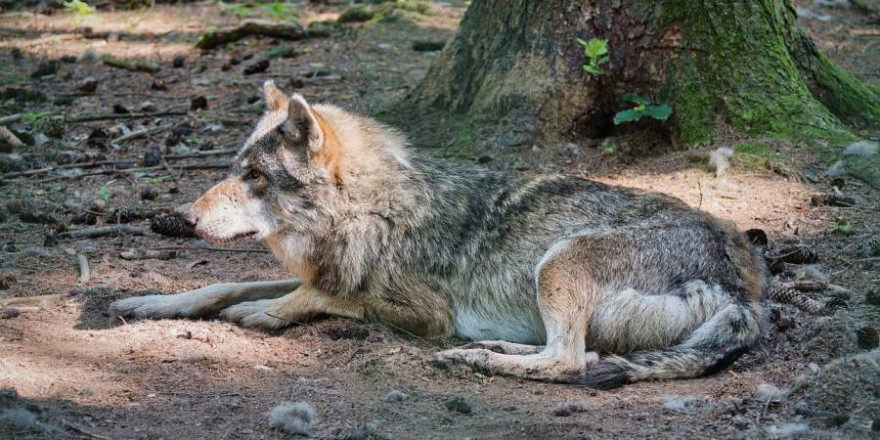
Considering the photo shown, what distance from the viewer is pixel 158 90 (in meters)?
10.9

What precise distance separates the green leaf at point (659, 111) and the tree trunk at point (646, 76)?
0.51ft

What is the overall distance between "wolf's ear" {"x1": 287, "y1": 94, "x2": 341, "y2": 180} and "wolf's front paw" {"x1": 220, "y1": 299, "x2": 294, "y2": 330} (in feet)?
3.00

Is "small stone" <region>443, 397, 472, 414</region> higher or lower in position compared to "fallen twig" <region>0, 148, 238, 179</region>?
higher

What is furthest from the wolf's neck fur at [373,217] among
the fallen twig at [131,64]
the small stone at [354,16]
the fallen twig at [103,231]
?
the small stone at [354,16]

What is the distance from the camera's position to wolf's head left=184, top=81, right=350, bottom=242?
5660 mm

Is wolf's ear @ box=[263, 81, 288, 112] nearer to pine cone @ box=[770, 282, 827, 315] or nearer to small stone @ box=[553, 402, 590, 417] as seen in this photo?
small stone @ box=[553, 402, 590, 417]

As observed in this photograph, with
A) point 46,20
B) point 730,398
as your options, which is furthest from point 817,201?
point 46,20

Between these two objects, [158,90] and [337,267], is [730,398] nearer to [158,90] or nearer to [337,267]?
[337,267]

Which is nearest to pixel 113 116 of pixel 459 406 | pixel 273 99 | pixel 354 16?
pixel 273 99

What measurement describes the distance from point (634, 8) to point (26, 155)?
5.69 m

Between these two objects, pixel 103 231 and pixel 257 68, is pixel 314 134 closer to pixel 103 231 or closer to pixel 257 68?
pixel 103 231

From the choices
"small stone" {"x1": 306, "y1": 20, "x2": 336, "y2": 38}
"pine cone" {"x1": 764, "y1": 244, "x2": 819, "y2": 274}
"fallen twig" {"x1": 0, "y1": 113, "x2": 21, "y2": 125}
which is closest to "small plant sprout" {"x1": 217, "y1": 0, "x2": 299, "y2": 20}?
"small stone" {"x1": 306, "y1": 20, "x2": 336, "y2": 38}

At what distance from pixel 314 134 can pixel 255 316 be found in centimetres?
116

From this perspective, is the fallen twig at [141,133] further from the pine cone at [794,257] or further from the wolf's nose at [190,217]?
the pine cone at [794,257]
